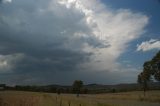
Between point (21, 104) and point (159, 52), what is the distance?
52567mm

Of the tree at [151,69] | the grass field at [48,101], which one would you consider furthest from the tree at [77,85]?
the grass field at [48,101]

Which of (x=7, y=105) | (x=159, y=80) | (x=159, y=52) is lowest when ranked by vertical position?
(x=7, y=105)

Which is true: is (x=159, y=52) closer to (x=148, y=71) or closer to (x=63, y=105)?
(x=148, y=71)

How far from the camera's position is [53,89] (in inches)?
5502

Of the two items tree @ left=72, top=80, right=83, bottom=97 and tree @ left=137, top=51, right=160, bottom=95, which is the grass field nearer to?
tree @ left=137, top=51, right=160, bottom=95

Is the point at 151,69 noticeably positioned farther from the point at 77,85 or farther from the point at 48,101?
the point at 77,85

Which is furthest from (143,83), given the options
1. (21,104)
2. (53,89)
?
(21,104)

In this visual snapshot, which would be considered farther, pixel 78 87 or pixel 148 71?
pixel 78 87

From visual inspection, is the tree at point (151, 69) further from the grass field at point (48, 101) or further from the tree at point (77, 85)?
the tree at point (77, 85)

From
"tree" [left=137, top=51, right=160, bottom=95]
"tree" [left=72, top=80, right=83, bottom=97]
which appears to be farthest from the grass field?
"tree" [left=72, top=80, right=83, bottom=97]

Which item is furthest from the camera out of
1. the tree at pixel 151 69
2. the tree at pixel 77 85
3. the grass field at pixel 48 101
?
the tree at pixel 77 85

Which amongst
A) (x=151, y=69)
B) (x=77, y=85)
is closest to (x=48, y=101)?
(x=151, y=69)

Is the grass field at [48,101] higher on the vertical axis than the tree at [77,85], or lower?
lower

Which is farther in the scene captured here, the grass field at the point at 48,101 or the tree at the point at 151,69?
the tree at the point at 151,69
